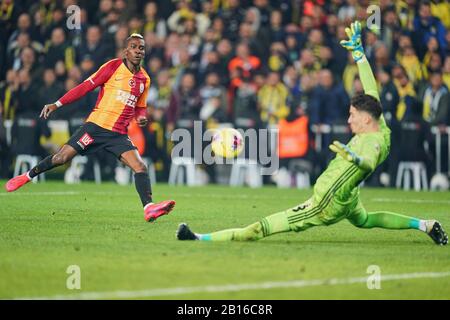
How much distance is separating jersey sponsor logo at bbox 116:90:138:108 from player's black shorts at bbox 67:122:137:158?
0.41 meters

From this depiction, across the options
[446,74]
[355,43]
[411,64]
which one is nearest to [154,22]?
[411,64]

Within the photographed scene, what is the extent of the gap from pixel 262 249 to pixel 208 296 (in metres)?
2.67

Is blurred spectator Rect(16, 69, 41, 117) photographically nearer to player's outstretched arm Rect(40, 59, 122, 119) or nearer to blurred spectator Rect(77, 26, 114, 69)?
blurred spectator Rect(77, 26, 114, 69)

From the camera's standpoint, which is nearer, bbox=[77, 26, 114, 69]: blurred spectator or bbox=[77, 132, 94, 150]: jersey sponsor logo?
bbox=[77, 132, 94, 150]: jersey sponsor logo

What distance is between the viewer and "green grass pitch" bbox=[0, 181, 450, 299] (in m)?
8.74

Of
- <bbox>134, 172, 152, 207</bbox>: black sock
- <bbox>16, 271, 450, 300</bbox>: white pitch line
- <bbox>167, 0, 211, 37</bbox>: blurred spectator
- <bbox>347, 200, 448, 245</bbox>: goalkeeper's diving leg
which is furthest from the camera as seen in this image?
<bbox>167, 0, 211, 37</bbox>: blurred spectator

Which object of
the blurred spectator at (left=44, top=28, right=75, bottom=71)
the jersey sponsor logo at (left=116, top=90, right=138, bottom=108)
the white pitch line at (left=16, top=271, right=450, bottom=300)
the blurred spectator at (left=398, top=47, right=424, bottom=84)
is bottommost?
the white pitch line at (left=16, top=271, right=450, bottom=300)

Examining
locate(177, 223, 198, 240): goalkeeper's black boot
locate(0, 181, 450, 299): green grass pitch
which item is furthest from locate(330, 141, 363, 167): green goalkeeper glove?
locate(177, 223, 198, 240): goalkeeper's black boot

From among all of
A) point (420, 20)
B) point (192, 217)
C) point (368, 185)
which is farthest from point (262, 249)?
point (420, 20)

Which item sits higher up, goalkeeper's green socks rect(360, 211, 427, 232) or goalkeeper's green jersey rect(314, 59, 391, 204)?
goalkeeper's green jersey rect(314, 59, 391, 204)

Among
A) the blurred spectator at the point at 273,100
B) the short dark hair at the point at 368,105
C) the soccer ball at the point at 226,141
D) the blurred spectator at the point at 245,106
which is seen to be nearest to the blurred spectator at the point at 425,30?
the blurred spectator at the point at 273,100

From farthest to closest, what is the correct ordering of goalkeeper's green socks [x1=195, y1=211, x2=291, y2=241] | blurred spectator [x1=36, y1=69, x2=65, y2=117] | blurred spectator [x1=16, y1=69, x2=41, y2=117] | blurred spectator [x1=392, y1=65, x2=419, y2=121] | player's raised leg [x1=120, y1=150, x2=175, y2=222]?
blurred spectator [x1=16, y1=69, x2=41, y2=117]
blurred spectator [x1=36, y1=69, x2=65, y2=117]
blurred spectator [x1=392, y1=65, x2=419, y2=121]
player's raised leg [x1=120, y1=150, x2=175, y2=222]
goalkeeper's green socks [x1=195, y1=211, x2=291, y2=241]

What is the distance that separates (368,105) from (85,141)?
435 centimetres

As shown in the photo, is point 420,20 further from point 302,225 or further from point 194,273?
point 194,273
